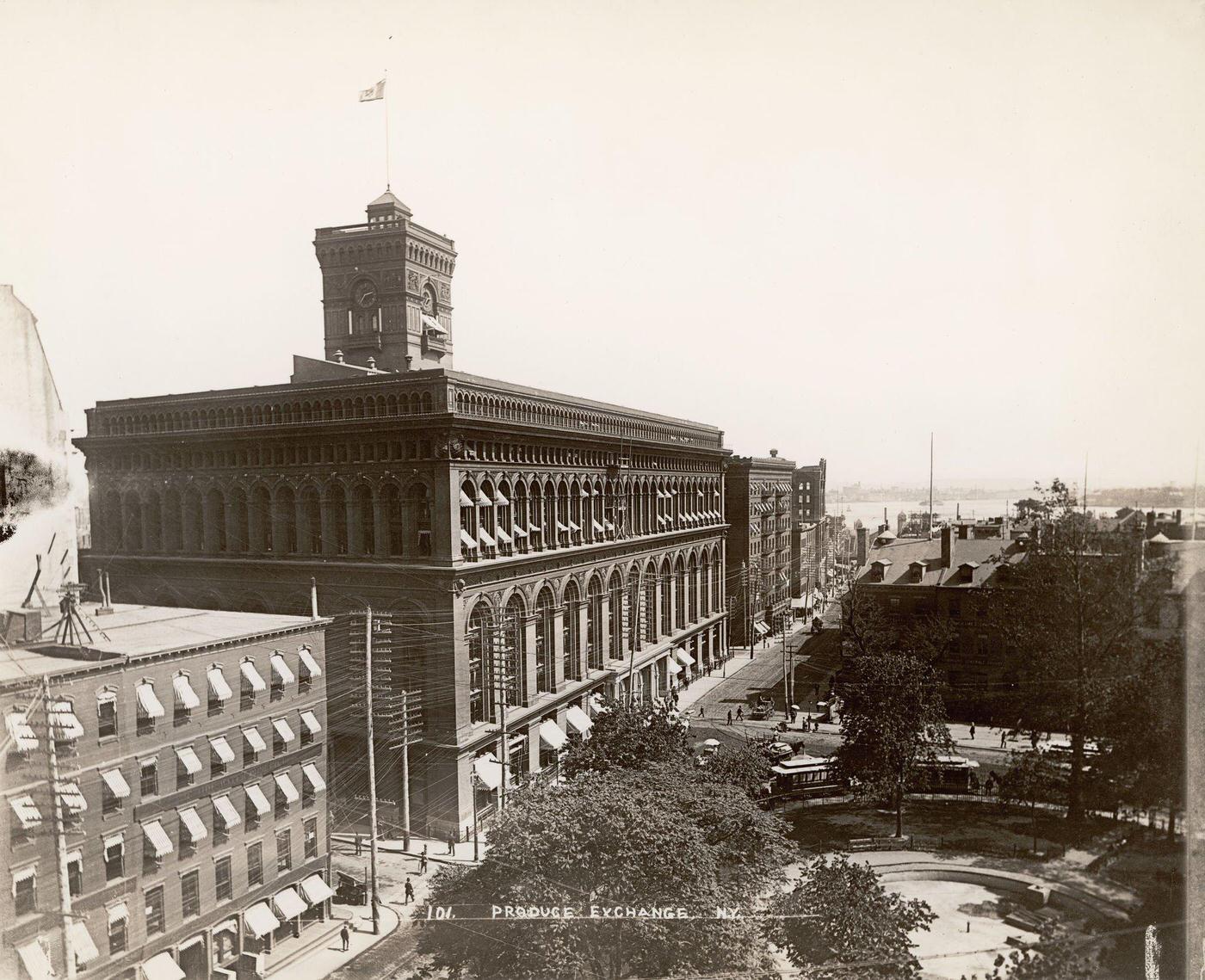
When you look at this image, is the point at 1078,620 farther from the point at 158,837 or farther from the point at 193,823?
the point at 158,837

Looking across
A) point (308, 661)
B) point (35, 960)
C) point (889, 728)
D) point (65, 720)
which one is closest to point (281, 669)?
point (308, 661)

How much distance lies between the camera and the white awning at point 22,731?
2447 cm

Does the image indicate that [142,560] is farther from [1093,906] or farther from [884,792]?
[1093,906]

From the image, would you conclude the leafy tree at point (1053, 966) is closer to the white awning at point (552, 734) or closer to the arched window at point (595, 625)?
the white awning at point (552, 734)

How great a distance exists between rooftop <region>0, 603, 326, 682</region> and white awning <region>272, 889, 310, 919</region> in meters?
10.7

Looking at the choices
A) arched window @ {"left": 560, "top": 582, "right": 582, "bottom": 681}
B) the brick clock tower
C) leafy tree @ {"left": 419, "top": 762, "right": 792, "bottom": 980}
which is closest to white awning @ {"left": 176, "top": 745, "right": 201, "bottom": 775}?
leafy tree @ {"left": 419, "top": 762, "right": 792, "bottom": 980}

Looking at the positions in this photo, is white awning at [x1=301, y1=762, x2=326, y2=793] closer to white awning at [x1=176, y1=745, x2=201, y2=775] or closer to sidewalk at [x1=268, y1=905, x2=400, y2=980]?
sidewalk at [x1=268, y1=905, x2=400, y2=980]

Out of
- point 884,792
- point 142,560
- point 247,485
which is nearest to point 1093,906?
point 884,792

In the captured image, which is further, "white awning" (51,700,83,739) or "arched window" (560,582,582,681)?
"arched window" (560,582,582,681)

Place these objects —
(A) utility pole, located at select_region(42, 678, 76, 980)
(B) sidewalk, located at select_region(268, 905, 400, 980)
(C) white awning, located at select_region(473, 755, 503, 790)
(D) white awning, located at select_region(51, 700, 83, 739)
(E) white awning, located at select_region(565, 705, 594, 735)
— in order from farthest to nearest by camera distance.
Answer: (E) white awning, located at select_region(565, 705, 594, 735) → (C) white awning, located at select_region(473, 755, 503, 790) → (B) sidewalk, located at select_region(268, 905, 400, 980) → (D) white awning, located at select_region(51, 700, 83, 739) → (A) utility pole, located at select_region(42, 678, 76, 980)

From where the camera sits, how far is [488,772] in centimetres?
4378

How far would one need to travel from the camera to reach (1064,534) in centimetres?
4344

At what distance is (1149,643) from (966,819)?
12956 mm

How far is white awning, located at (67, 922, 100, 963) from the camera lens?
26516mm
